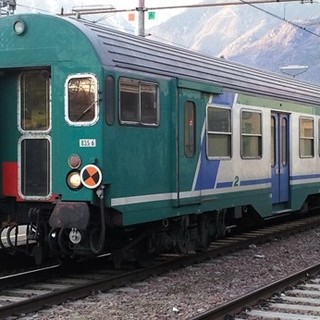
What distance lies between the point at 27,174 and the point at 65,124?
916 millimetres

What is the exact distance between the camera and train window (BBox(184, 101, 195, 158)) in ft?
35.1

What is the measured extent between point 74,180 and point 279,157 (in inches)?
258

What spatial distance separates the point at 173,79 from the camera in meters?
10.4

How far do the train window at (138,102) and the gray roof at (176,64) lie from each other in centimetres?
22

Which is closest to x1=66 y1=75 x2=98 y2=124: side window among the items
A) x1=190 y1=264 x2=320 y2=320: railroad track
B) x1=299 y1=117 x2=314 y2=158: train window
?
x1=190 y1=264 x2=320 y2=320: railroad track

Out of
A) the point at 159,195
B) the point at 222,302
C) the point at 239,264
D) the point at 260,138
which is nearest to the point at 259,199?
the point at 260,138

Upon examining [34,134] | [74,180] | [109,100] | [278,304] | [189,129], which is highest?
[109,100]

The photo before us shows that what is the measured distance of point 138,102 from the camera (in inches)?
379

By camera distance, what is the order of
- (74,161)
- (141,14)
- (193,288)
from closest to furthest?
1. (74,161)
2. (193,288)
3. (141,14)

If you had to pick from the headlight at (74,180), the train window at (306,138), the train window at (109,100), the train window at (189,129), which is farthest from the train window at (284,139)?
the headlight at (74,180)

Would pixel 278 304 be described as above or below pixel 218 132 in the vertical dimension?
below

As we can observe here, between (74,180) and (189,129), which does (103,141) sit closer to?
(74,180)

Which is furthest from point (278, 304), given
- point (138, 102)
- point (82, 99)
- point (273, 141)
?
point (273, 141)

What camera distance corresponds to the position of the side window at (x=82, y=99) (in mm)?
8969
